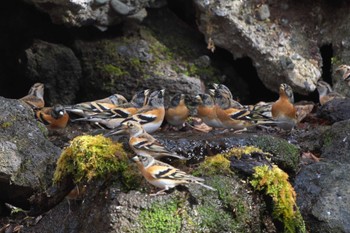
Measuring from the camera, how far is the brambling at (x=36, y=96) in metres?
10.9

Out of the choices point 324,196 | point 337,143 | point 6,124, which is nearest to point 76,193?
point 6,124

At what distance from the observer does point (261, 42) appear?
37.8 ft

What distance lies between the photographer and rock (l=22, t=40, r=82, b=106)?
38.1 feet

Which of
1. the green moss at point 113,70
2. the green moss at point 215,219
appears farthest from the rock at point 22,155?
the green moss at point 113,70

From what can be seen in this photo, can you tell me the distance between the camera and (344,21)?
39.2 ft

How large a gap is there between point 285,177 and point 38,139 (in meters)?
2.98

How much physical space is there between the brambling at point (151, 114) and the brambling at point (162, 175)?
181cm

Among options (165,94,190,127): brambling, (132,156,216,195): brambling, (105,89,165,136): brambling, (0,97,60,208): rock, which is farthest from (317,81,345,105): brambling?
(132,156,216,195): brambling

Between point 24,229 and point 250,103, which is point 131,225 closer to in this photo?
point 24,229

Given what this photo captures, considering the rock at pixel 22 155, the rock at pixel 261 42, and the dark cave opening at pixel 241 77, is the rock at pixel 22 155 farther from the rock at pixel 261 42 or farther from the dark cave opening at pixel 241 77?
the dark cave opening at pixel 241 77

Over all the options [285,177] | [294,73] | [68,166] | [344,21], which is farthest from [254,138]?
[344,21]

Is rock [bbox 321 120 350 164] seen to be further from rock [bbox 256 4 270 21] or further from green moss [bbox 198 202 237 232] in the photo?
rock [bbox 256 4 270 21]

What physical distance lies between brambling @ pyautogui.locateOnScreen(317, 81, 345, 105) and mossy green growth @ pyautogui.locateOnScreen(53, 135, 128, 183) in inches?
176

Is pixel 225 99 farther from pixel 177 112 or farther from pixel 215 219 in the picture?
pixel 215 219
